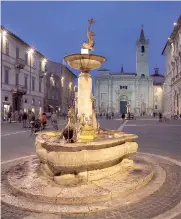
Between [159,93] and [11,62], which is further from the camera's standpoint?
[159,93]

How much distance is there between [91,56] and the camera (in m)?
7.22

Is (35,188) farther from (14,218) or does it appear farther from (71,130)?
(71,130)

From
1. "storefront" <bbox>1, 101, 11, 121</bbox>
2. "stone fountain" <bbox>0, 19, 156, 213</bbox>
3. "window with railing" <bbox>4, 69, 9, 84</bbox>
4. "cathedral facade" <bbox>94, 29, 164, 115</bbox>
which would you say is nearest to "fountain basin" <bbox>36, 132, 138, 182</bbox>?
"stone fountain" <bbox>0, 19, 156, 213</bbox>

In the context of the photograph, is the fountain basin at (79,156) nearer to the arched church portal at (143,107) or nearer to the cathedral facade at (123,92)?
the cathedral facade at (123,92)

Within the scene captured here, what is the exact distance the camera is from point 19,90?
33.0 m

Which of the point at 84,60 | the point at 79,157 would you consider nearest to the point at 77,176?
the point at 79,157

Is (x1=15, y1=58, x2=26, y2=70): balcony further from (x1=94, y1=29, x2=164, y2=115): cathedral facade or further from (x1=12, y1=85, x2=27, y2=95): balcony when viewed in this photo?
(x1=94, y1=29, x2=164, y2=115): cathedral facade

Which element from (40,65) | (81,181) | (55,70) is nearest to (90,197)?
(81,181)

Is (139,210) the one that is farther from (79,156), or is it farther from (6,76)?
(6,76)

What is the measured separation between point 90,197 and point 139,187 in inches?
47.8

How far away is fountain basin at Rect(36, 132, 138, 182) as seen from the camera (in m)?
4.80

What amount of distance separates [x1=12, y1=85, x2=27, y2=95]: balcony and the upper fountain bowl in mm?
26266

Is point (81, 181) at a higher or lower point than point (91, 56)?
lower

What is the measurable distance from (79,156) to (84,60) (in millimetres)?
3615
